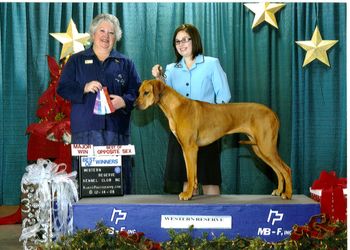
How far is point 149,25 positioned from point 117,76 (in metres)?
1.39

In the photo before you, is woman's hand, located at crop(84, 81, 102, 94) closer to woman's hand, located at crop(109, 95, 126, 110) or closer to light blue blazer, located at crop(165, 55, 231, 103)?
woman's hand, located at crop(109, 95, 126, 110)

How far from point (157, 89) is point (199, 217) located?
0.71m

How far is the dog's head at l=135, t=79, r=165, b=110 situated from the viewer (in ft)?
9.30

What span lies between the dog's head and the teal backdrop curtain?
1610 millimetres

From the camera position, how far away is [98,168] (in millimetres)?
2865

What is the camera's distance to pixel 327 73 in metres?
4.47

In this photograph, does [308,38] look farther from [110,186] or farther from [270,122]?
[110,186]

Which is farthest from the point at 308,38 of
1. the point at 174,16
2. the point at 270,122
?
the point at 270,122

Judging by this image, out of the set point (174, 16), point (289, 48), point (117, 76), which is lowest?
point (117, 76)

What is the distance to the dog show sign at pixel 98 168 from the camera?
286 cm

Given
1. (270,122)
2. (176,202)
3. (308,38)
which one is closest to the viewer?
(176,202)

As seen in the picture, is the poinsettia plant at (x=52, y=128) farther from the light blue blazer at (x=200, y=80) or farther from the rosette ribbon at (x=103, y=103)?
the light blue blazer at (x=200, y=80)

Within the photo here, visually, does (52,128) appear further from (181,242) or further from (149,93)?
(181,242)

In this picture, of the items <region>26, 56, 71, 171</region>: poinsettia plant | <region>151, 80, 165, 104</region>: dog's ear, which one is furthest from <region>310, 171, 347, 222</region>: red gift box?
<region>26, 56, 71, 171</region>: poinsettia plant
